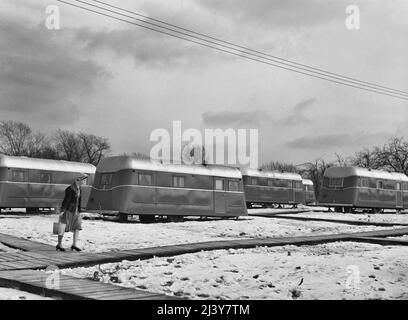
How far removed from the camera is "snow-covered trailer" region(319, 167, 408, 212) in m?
35.6

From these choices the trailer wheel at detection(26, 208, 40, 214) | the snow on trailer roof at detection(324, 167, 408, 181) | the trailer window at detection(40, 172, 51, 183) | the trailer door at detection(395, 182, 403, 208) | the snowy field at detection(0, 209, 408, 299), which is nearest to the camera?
the snowy field at detection(0, 209, 408, 299)

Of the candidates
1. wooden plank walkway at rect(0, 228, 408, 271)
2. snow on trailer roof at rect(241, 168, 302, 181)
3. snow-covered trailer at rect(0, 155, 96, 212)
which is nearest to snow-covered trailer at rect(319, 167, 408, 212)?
snow on trailer roof at rect(241, 168, 302, 181)

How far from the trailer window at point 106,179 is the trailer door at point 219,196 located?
17.5ft

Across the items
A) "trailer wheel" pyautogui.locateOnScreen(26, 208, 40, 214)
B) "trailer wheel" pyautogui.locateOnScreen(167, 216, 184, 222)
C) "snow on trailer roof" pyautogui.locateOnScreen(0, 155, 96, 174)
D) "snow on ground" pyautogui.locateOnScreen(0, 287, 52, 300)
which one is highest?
"snow on trailer roof" pyautogui.locateOnScreen(0, 155, 96, 174)

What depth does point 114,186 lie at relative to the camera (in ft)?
71.2

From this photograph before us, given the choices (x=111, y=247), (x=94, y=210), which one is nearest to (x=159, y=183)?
(x=94, y=210)

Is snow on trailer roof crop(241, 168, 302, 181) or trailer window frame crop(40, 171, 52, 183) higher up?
snow on trailer roof crop(241, 168, 302, 181)

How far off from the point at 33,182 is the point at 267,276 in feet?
68.2

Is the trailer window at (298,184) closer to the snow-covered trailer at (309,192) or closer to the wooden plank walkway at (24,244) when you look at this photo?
the snow-covered trailer at (309,192)

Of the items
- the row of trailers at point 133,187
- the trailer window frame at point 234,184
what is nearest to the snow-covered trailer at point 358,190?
the row of trailers at point 133,187

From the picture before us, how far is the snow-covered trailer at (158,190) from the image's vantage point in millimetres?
21531

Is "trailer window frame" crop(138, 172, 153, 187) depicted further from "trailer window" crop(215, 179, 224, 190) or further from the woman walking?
the woman walking

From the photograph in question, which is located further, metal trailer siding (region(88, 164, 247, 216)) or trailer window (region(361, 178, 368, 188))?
trailer window (region(361, 178, 368, 188))

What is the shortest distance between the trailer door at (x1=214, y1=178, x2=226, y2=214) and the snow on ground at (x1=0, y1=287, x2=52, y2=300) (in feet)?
58.6
